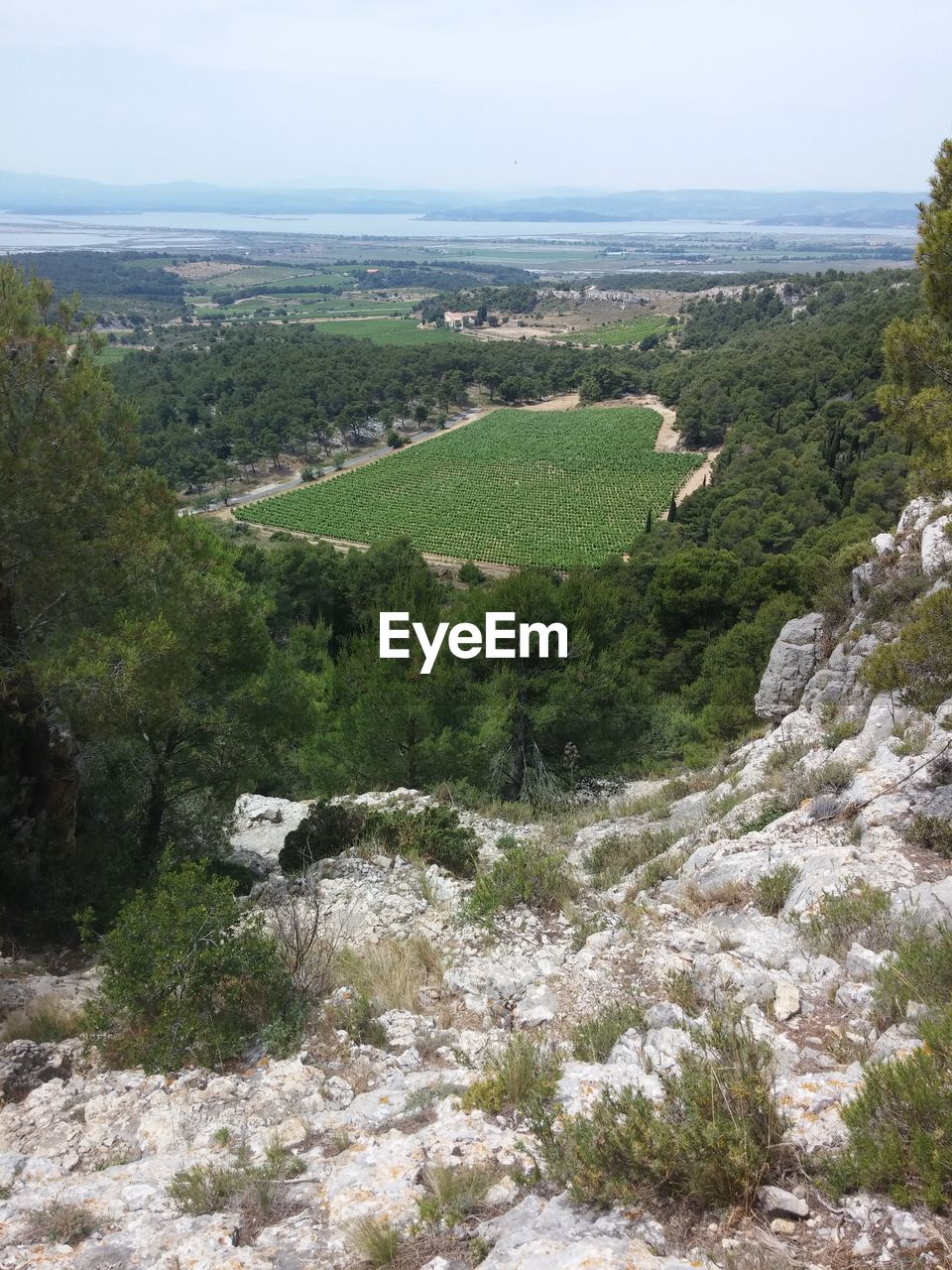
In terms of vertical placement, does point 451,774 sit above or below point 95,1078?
below

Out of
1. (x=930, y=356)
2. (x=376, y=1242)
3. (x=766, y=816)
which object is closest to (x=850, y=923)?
(x=766, y=816)

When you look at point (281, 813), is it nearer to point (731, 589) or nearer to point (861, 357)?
point (731, 589)

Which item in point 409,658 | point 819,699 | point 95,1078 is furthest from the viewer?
point 409,658

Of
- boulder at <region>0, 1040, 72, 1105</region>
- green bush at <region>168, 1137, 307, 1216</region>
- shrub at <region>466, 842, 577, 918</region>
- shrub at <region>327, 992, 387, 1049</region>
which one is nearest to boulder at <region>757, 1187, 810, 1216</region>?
green bush at <region>168, 1137, 307, 1216</region>

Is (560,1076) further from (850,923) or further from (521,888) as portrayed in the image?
(521,888)

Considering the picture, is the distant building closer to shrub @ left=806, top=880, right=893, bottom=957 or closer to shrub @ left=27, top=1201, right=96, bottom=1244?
shrub @ left=806, top=880, right=893, bottom=957

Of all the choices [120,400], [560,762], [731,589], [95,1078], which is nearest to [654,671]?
[731,589]
